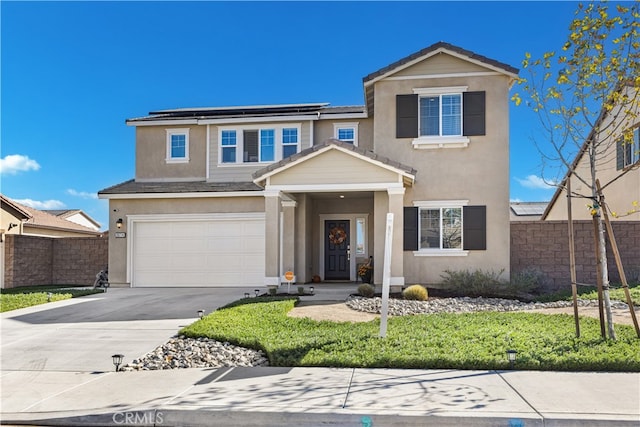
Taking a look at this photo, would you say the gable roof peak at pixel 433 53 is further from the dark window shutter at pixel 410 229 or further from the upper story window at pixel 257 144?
the upper story window at pixel 257 144

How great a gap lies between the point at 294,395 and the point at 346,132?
1346cm

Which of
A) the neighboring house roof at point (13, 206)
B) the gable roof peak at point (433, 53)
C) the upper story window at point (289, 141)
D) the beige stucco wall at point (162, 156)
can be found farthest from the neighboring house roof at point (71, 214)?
the gable roof peak at point (433, 53)

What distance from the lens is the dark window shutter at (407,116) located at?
48.3 feet

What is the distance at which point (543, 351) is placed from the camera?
7156 millimetres

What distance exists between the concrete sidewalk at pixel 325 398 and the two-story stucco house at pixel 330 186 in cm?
720

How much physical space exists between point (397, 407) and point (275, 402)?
4.24 feet

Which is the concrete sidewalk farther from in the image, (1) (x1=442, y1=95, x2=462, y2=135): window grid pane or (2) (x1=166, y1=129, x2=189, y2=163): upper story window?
(2) (x1=166, y1=129, x2=189, y2=163): upper story window

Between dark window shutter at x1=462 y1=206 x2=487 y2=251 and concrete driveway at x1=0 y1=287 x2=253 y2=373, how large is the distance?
6.70 metres

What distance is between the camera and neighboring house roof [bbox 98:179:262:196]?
16.9 metres

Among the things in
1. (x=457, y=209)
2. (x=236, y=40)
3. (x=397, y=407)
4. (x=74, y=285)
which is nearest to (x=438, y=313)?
(x=457, y=209)

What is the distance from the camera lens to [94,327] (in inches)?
396

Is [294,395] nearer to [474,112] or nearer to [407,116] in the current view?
[407,116]

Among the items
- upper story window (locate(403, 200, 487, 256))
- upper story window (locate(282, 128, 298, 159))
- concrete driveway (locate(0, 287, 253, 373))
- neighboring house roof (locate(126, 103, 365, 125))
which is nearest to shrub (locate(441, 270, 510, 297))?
upper story window (locate(403, 200, 487, 256))

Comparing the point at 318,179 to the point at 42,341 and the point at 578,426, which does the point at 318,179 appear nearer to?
the point at 42,341
